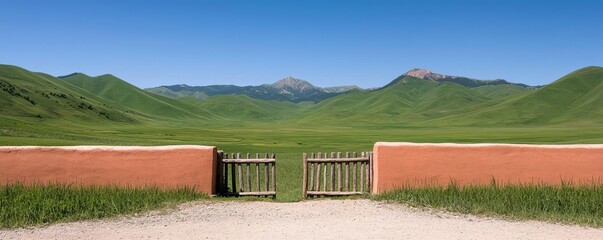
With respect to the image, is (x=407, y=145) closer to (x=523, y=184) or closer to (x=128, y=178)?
(x=523, y=184)

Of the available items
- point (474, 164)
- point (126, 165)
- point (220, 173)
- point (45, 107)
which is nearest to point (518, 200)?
point (474, 164)

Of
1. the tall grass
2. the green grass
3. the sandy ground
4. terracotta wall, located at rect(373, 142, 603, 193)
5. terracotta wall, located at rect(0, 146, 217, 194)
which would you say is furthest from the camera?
terracotta wall, located at rect(373, 142, 603, 193)

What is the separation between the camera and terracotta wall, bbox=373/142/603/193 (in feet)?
51.0

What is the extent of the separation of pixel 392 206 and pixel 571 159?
20.3 ft

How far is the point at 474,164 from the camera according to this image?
15.6 metres

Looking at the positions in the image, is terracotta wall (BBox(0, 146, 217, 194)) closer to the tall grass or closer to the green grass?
the tall grass

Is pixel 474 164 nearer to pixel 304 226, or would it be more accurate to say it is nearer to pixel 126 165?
pixel 304 226

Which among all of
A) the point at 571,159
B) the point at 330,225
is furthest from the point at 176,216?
the point at 571,159

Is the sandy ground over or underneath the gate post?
underneath

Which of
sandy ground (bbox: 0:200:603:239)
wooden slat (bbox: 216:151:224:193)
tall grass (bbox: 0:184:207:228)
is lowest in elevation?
sandy ground (bbox: 0:200:603:239)

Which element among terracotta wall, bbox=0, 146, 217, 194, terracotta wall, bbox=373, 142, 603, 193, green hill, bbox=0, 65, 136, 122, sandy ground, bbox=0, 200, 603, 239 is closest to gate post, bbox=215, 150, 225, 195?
terracotta wall, bbox=0, 146, 217, 194

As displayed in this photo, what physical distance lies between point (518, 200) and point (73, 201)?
1161 centimetres

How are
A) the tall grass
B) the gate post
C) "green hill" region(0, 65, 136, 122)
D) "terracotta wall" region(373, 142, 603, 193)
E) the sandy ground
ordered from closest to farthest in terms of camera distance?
the sandy ground < the tall grass < "terracotta wall" region(373, 142, 603, 193) < the gate post < "green hill" region(0, 65, 136, 122)

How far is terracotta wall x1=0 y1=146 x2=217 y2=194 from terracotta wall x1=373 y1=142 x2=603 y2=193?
17.9 feet
